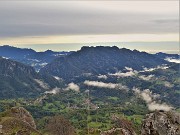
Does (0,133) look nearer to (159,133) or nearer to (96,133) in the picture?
(96,133)

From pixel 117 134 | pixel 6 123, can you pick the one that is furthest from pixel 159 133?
pixel 6 123

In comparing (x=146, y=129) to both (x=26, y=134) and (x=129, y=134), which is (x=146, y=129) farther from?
(x=26, y=134)

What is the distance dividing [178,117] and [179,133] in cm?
854

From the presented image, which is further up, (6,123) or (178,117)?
(178,117)

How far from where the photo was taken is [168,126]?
125m

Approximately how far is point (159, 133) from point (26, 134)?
78.6 metres

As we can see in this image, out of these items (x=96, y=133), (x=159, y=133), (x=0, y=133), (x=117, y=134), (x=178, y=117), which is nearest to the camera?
(x=159, y=133)

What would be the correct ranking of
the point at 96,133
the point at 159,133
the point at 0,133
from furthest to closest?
the point at 96,133 → the point at 0,133 → the point at 159,133

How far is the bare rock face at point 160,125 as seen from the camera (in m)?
123

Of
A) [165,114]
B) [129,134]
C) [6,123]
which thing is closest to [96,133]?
[129,134]

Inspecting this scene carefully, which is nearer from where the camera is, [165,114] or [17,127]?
→ [165,114]

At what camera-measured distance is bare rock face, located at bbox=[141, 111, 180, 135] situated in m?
123

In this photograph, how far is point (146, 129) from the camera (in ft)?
409

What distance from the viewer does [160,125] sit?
124562 millimetres
